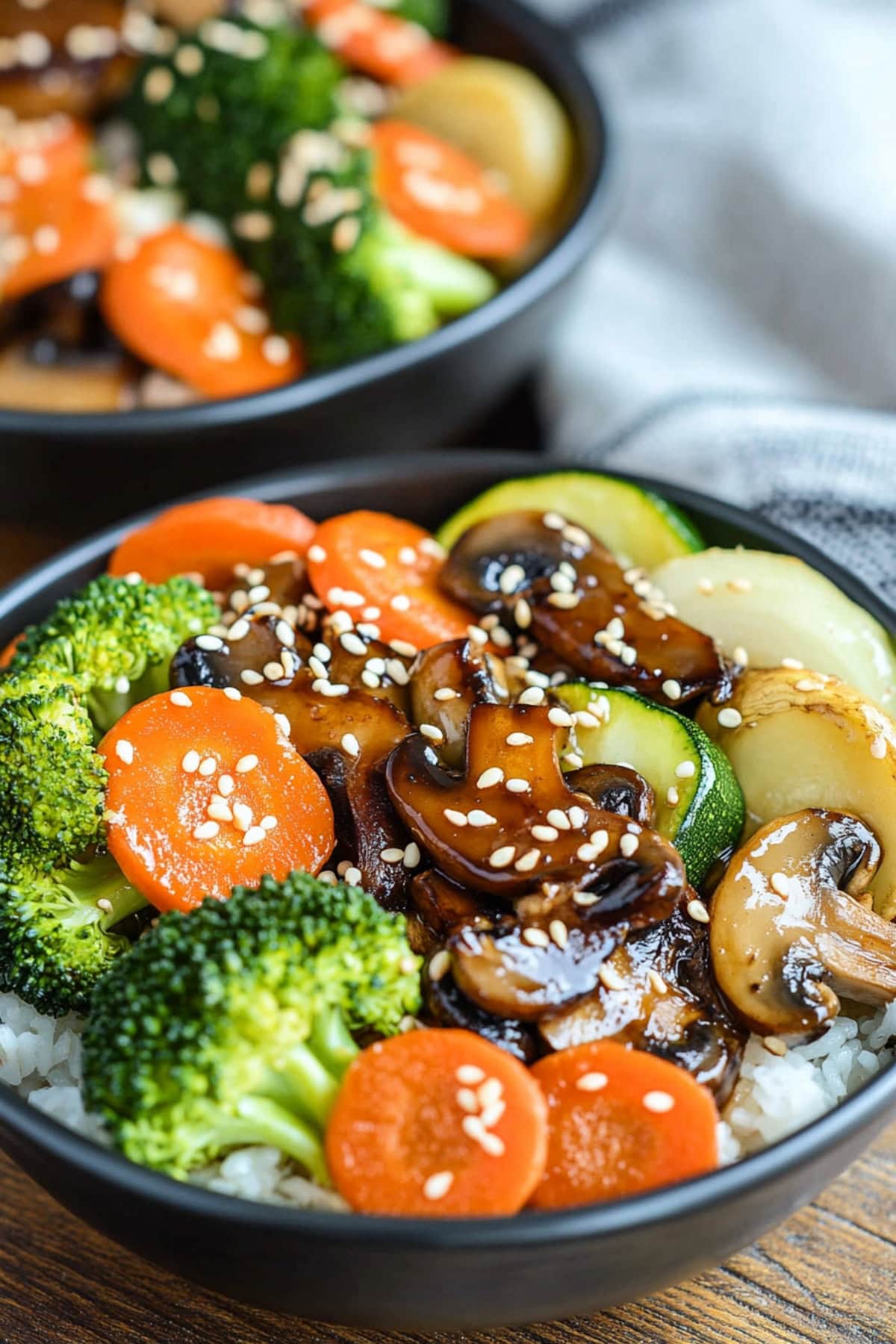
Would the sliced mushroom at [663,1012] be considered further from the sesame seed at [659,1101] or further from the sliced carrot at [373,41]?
the sliced carrot at [373,41]

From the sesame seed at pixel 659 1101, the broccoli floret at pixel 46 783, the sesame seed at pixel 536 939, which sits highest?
the sesame seed at pixel 536 939

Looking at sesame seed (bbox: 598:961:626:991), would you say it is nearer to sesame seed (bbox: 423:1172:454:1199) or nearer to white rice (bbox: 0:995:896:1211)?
white rice (bbox: 0:995:896:1211)

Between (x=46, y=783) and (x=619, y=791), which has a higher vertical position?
(x=619, y=791)

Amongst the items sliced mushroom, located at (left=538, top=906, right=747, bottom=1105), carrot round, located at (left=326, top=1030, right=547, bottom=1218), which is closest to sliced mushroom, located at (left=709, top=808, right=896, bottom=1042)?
sliced mushroom, located at (left=538, top=906, right=747, bottom=1105)

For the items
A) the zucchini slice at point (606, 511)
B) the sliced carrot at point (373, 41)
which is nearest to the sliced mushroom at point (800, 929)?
the zucchini slice at point (606, 511)

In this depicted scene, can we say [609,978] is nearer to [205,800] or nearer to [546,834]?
[546,834]

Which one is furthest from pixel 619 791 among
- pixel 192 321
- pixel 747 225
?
pixel 747 225

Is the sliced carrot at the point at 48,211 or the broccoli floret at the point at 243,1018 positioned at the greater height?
the broccoli floret at the point at 243,1018
